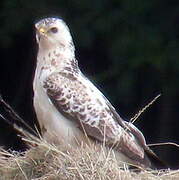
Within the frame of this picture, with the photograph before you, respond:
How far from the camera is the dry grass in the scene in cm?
560

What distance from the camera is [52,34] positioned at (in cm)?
659

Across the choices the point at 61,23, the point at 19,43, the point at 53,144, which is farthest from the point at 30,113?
the point at 53,144

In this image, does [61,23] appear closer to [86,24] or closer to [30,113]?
[86,24]

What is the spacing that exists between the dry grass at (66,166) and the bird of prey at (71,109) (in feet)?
1.42

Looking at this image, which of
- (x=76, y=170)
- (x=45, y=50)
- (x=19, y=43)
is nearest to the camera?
(x=76, y=170)

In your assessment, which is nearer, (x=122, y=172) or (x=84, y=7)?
(x=122, y=172)

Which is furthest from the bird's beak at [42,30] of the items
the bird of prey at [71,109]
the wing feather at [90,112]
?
the wing feather at [90,112]

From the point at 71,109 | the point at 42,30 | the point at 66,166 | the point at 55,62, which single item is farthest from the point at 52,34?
the point at 66,166

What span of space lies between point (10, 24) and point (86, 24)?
1.90 ft

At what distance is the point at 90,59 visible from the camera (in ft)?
32.0

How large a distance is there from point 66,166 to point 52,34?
1.17 meters

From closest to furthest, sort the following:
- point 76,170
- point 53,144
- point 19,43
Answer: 1. point 76,170
2. point 53,144
3. point 19,43

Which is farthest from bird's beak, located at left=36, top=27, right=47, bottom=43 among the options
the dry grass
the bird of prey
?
the dry grass

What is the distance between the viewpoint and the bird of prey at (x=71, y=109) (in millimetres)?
6340
